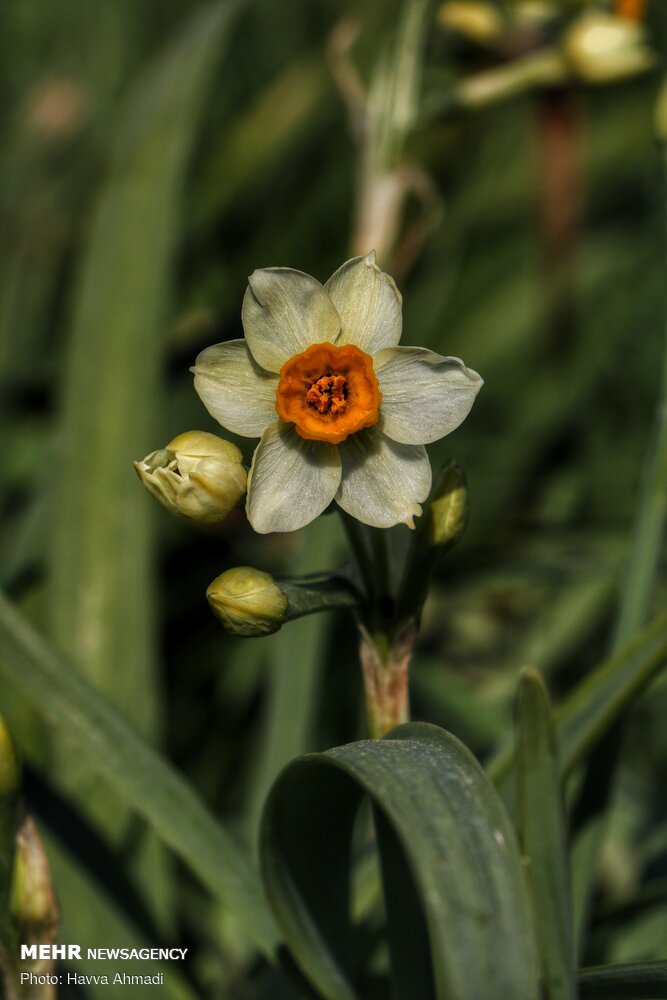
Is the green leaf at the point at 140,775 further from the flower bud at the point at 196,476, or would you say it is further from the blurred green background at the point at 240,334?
the flower bud at the point at 196,476

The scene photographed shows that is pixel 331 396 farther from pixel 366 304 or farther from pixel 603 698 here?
pixel 603 698

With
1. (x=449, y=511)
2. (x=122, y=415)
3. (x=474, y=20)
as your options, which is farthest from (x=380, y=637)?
(x=474, y=20)

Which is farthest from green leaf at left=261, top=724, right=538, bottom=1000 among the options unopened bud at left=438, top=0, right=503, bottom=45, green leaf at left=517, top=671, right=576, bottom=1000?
unopened bud at left=438, top=0, right=503, bottom=45

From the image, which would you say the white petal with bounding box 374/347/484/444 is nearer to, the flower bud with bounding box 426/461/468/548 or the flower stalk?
the flower bud with bounding box 426/461/468/548

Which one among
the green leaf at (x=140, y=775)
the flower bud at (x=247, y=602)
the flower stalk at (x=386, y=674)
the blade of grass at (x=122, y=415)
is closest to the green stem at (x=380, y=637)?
the flower stalk at (x=386, y=674)

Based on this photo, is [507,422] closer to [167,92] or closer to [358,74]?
[358,74]

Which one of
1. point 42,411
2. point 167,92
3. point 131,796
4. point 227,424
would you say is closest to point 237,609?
point 227,424
